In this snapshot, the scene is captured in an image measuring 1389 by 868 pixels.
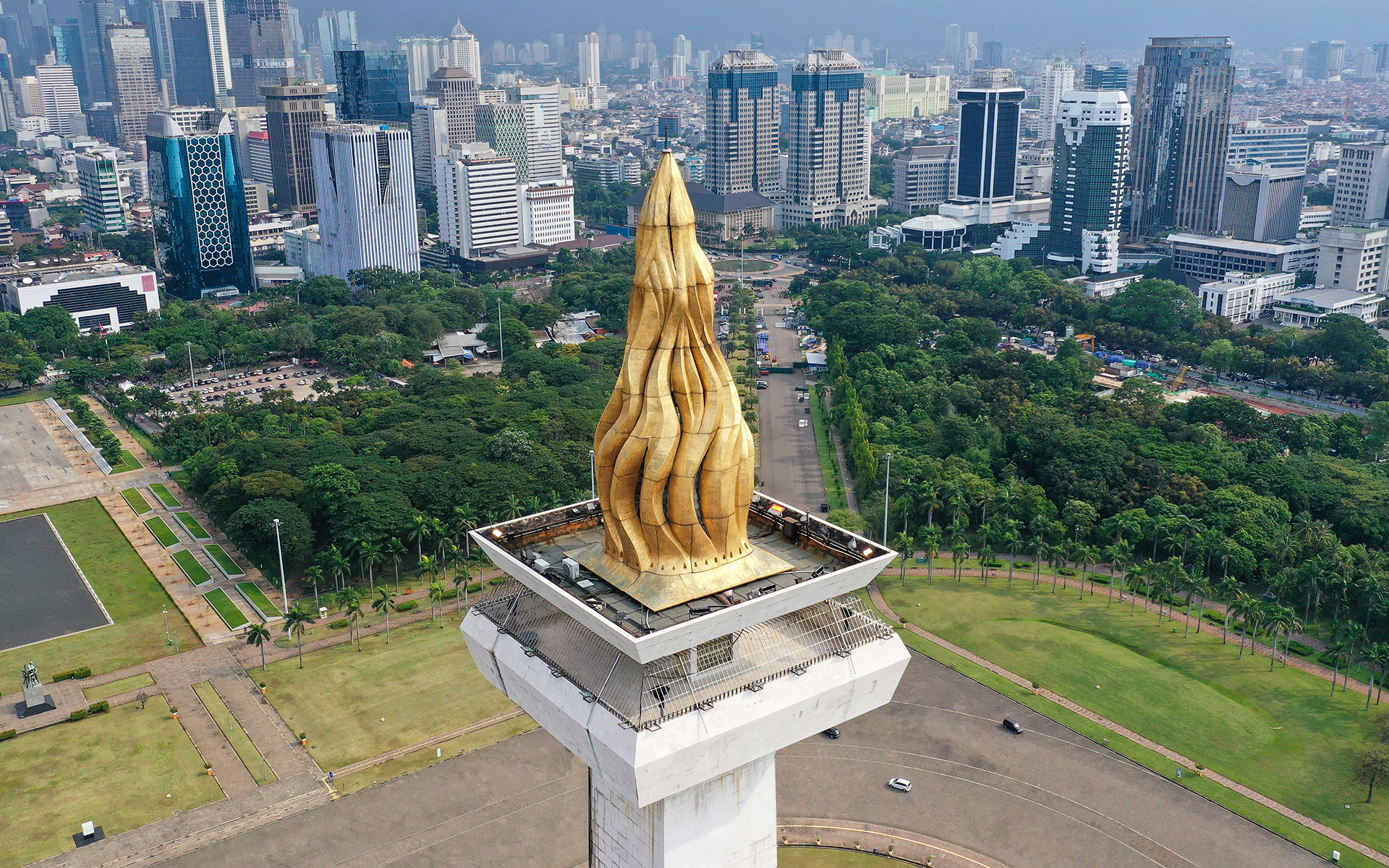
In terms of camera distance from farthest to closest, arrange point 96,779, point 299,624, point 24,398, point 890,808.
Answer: point 24,398 < point 299,624 < point 96,779 < point 890,808

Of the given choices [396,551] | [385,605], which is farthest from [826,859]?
[396,551]

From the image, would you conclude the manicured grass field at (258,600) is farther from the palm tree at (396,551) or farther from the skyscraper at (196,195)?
the skyscraper at (196,195)

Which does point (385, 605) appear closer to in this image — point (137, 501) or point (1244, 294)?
point (137, 501)

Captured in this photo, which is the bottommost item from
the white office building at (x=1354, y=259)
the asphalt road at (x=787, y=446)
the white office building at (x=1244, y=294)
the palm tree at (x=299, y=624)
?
the asphalt road at (x=787, y=446)

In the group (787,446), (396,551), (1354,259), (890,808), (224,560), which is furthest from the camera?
(1354,259)

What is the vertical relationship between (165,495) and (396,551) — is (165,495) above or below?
below

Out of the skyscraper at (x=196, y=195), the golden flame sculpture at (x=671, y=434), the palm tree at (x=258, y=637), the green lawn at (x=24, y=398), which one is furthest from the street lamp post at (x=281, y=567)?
the skyscraper at (x=196, y=195)

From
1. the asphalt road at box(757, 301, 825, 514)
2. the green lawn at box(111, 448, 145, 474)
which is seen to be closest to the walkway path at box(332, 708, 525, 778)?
the asphalt road at box(757, 301, 825, 514)
